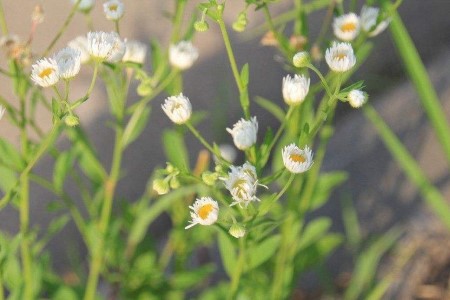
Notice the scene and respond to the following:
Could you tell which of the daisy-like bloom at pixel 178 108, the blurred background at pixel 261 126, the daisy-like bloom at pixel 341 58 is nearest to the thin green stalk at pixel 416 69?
the daisy-like bloom at pixel 341 58

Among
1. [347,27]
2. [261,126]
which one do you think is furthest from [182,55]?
[261,126]

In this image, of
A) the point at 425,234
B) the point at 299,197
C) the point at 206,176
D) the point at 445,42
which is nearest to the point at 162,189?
the point at 206,176

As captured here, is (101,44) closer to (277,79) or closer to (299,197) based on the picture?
(299,197)

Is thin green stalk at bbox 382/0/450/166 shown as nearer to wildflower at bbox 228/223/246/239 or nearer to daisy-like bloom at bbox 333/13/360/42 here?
daisy-like bloom at bbox 333/13/360/42

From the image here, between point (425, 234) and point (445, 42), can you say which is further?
point (445, 42)

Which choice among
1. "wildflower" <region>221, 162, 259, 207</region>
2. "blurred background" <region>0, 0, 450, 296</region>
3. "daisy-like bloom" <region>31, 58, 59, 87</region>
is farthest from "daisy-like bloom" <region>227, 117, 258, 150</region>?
"blurred background" <region>0, 0, 450, 296</region>

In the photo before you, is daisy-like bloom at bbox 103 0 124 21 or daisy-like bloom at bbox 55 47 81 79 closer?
daisy-like bloom at bbox 55 47 81 79

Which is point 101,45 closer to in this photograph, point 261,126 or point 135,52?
point 135,52
